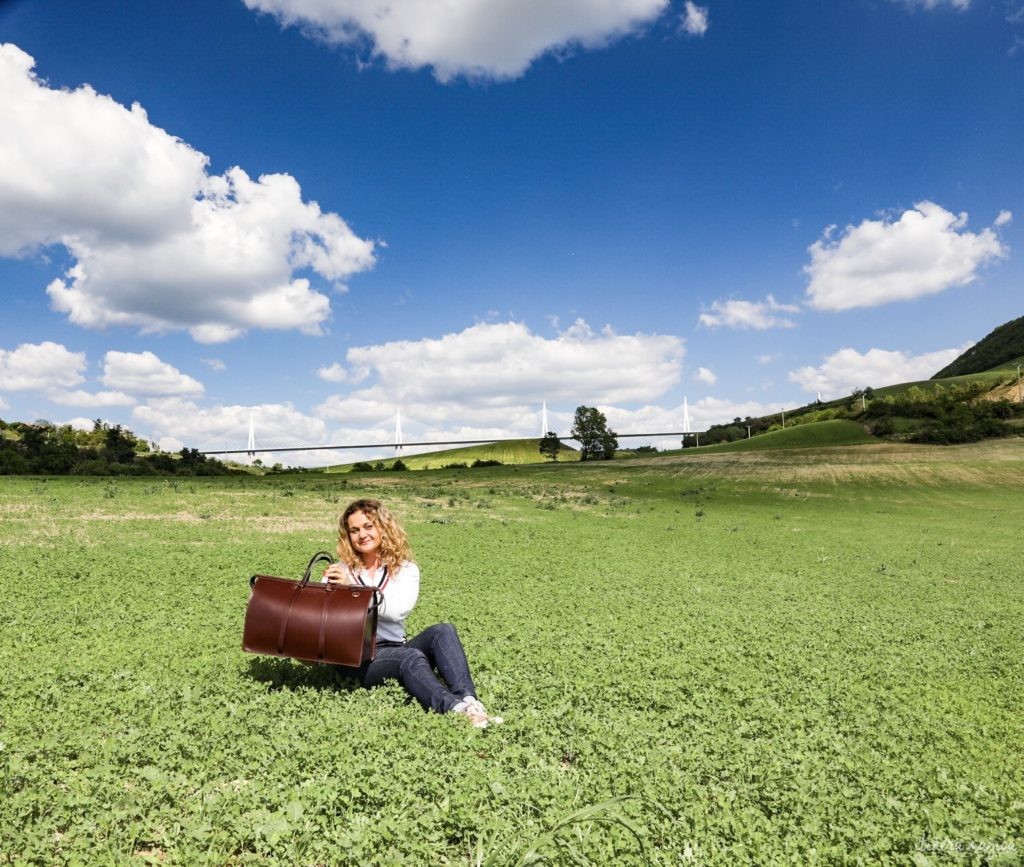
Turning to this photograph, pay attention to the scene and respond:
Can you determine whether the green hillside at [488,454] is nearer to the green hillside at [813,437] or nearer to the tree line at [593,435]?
the tree line at [593,435]

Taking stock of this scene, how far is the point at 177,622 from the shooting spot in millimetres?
9477

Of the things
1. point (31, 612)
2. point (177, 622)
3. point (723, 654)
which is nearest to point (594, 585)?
point (723, 654)

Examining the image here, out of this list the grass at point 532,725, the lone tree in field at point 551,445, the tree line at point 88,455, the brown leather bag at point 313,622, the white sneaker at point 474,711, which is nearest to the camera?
the grass at point 532,725

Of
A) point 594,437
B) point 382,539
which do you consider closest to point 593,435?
point 594,437

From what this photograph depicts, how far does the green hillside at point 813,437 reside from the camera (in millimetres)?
91125

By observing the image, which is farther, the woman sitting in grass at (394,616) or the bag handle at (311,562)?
the woman sitting in grass at (394,616)

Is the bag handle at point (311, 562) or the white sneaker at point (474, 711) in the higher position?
the bag handle at point (311, 562)

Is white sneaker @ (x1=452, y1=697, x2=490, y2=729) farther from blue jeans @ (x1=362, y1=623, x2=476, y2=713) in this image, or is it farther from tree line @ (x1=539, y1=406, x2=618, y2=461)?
tree line @ (x1=539, y1=406, x2=618, y2=461)

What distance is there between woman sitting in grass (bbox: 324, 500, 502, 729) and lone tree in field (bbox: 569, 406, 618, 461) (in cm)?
11167

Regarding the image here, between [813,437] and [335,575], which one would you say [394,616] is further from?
[813,437]

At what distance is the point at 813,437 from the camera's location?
318 ft

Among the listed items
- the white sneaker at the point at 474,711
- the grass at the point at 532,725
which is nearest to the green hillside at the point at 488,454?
the grass at the point at 532,725

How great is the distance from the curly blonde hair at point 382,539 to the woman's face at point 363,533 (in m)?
0.04

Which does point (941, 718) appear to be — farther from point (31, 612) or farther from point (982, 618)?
point (31, 612)
